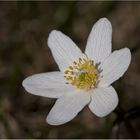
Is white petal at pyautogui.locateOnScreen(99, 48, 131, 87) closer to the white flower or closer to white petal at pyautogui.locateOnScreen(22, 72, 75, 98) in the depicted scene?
the white flower

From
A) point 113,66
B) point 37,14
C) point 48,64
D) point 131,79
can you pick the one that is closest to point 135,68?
point 131,79

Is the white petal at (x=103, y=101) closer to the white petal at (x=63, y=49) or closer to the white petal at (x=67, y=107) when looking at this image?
the white petal at (x=67, y=107)

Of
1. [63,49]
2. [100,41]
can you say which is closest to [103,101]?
[100,41]

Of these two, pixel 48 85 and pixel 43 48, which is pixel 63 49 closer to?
pixel 48 85

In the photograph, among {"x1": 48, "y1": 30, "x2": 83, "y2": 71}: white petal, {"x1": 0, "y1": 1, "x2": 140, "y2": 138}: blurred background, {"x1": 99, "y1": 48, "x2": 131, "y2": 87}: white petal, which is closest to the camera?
{"x1": 99, "y1": 48, "x2": 131, "y2": 87}: white petal

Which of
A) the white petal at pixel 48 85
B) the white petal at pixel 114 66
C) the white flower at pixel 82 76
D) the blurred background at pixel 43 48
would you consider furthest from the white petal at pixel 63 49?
the blurred background at pixel 43 48

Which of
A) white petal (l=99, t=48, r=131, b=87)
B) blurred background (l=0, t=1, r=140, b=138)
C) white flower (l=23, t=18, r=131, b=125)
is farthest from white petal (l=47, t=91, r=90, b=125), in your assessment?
blurred background (l=0, t=1, r=140, b=138)
